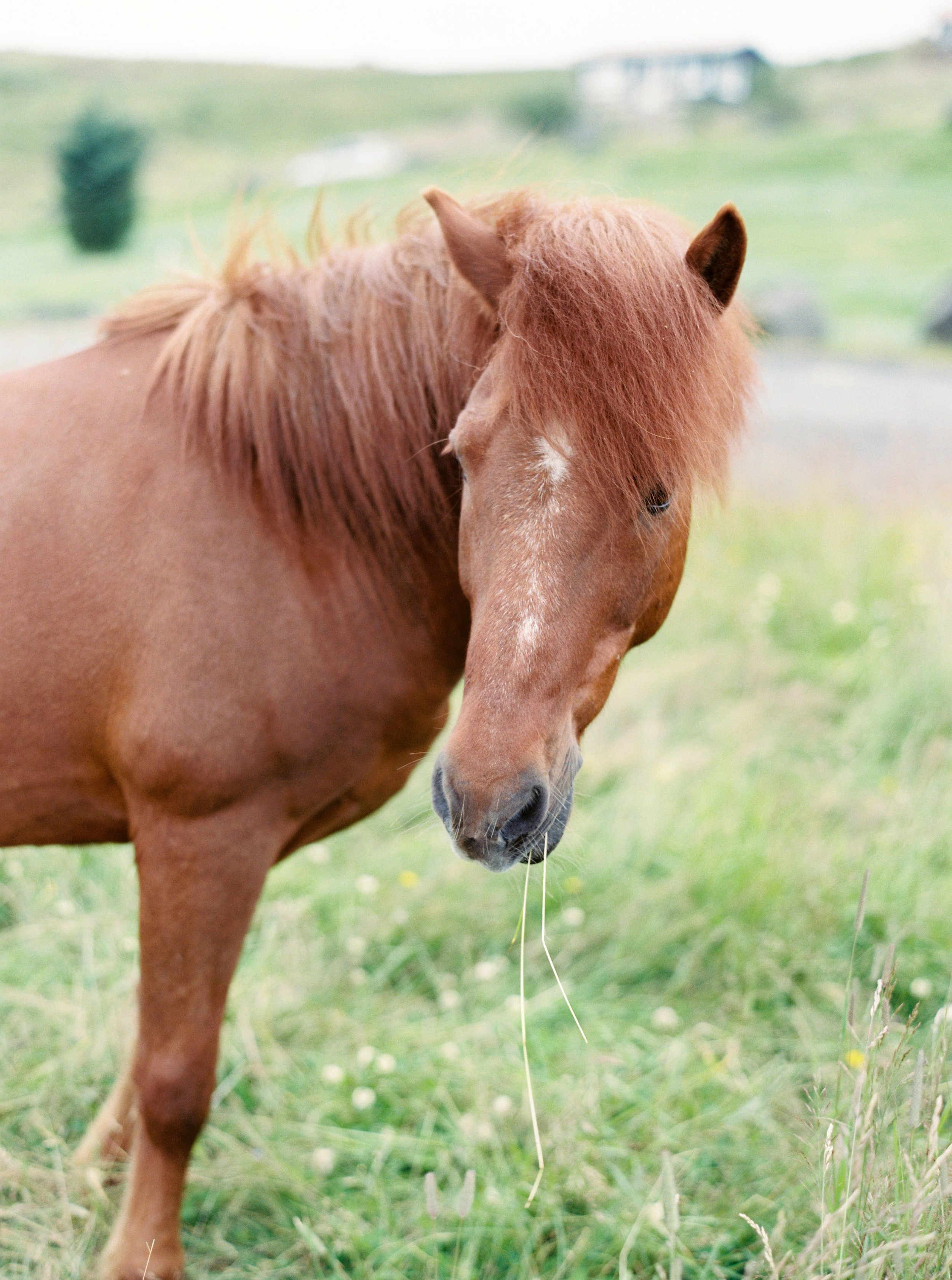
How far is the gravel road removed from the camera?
6043mm

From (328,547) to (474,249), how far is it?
66 cm

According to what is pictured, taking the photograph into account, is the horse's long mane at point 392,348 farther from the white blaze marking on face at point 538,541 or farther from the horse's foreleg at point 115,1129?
the horse's foreleg at point 115,1129

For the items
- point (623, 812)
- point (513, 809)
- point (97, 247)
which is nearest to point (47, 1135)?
point (513, 809)

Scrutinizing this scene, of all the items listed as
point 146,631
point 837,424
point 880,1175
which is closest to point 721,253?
point 146,631

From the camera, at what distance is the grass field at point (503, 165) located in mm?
17375

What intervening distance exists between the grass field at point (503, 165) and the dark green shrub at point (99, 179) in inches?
45.3

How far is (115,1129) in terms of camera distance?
8.04 feet

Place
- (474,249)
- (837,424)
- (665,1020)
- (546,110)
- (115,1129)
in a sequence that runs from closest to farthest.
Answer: (474,249)
(115,1129)
(665,1020)
(837,424)
(546,110)

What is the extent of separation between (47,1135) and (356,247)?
2.32 metres

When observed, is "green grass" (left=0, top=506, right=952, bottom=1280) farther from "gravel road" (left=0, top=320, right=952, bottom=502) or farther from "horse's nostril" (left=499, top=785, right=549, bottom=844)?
"gravel road" (left=0, top=320, right=952, bottom=502)

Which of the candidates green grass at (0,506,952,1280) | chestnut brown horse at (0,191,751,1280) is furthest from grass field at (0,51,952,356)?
green grass at (0,506,952,1280)

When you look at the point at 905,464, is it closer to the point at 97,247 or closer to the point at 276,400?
the point at 276,400


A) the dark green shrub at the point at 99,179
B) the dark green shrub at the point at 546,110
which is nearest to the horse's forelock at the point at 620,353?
the dark green shrub at the point at 99,179

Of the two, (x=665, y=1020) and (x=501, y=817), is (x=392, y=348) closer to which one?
(x=501, y=817)
